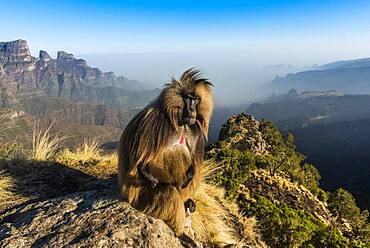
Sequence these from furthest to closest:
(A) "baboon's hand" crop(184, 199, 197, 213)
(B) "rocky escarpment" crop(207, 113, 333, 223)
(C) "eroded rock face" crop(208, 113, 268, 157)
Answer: (C) "eroded rock face" crop(208, 113, 268, 157) → (B) "rocky escarpment" crop(207, 113, 333, 223) → (A) "baboon's hand" crop(184, 199, 197, 213)

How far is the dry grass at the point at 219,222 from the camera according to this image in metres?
5.89

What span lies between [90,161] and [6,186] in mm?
2173

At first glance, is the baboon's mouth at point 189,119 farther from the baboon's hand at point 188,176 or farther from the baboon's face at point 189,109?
the baboon's hand at point 188,176

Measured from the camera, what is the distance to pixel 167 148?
4.90m

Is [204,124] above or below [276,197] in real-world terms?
above

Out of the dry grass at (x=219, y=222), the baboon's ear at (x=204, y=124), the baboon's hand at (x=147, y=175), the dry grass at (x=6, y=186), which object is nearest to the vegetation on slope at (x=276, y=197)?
the dry grass at (x=219, y=222)

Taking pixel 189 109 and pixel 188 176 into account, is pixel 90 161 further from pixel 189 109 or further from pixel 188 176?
pixel 189 109

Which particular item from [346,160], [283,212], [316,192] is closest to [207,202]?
[283,212]

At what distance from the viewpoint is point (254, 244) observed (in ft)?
21.5

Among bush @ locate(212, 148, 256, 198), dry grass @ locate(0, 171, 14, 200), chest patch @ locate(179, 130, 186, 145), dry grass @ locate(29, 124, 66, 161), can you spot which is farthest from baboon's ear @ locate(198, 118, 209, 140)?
dry grass @ locate(29, 124, 66, 161)

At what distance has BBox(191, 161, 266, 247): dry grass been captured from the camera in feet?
19.3

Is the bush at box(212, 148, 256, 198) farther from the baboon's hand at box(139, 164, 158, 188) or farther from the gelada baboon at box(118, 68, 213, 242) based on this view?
the baboon's hand at box(139, 164, 158, 188)

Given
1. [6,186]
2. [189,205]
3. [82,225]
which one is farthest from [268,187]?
[82,225]

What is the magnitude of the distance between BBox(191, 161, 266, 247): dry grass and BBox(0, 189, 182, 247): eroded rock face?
119 cm
